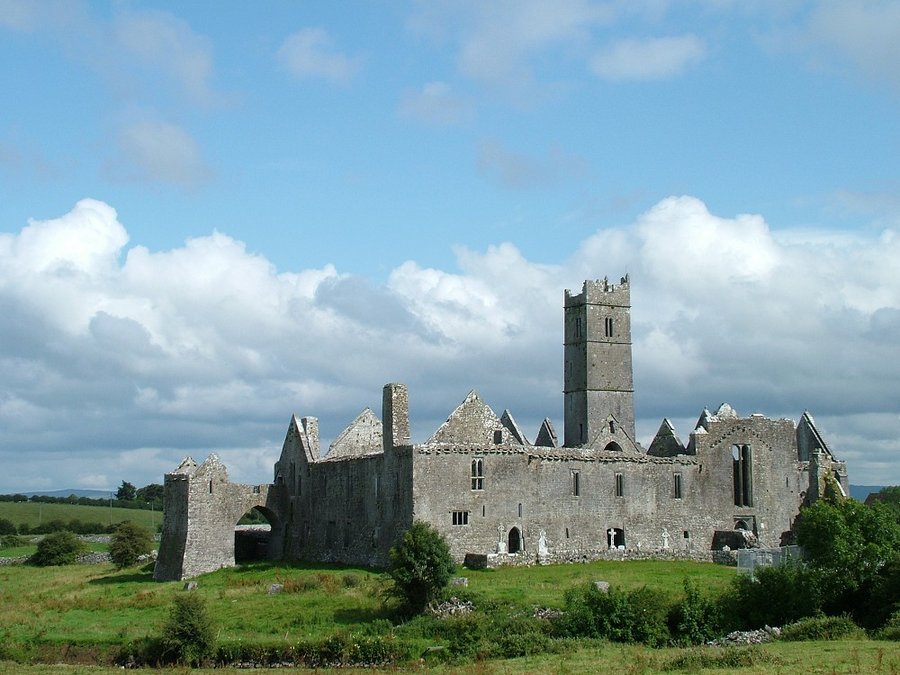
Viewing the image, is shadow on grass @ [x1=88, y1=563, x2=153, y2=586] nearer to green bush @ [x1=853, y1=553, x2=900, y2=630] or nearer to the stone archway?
the stone archway

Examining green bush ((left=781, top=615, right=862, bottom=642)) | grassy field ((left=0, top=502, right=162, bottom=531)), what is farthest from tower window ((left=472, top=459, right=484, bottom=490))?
grassy field ((left=0, top=502, right=162, bottom=531))

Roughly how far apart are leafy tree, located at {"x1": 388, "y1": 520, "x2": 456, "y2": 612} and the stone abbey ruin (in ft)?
29.4

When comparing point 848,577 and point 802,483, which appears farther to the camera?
point 802,483

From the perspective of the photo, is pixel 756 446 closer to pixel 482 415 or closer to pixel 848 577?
pixel 482 415

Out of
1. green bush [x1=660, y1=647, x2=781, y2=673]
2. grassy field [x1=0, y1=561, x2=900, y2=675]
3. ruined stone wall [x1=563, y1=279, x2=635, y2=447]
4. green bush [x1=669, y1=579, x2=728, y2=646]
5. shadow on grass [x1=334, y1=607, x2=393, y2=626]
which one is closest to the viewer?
green bush [x1=660, y1=647, x2=781, y2=673]

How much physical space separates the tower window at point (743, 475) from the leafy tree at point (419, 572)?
26177 mm

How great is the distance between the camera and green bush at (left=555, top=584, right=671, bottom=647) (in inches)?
1553

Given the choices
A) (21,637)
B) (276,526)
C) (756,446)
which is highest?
(756,446)

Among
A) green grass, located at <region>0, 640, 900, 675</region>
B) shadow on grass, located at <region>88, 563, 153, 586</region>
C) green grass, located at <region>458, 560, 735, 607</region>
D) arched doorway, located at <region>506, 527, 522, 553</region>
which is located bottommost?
green grass, located at <region>0, 640, 900, 675</region>

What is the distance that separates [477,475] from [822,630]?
22002 mm

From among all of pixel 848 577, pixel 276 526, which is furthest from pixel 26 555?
pixel 848 577

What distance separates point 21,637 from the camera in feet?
142

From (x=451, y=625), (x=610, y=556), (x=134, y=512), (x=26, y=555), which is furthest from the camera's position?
(x=134, y=512)

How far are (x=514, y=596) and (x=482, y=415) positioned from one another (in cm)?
2083
